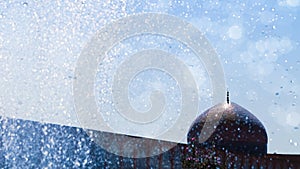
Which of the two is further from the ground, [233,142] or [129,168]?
[233,142]

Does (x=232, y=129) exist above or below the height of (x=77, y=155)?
above

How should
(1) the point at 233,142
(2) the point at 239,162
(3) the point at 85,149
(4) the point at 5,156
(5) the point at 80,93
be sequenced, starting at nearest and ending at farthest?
(4) the point at 5,156 → (5) the point at 80,93 → (3) the point at 85,149 → (2) the point at 239,162 → (1) the point at 233,142

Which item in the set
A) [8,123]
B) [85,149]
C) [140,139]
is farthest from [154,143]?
[8,123]

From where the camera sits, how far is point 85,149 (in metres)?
7.24

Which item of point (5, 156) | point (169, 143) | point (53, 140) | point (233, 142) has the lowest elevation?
point (5, 156)

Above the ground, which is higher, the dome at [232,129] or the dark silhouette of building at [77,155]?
the dome at [232,129]

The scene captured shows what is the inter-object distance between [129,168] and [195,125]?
915cm

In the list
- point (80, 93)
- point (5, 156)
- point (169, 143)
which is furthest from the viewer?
point (169, 143)

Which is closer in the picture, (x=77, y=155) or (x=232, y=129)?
(x=77, y=155)

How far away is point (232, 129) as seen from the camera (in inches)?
637

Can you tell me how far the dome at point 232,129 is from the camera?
52.9 ft

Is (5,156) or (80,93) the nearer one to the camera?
(5,156)

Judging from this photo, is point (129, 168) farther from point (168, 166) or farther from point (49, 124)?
point (49, 124)

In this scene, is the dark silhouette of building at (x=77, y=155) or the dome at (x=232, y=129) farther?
the dome at (x=232, y=129)
